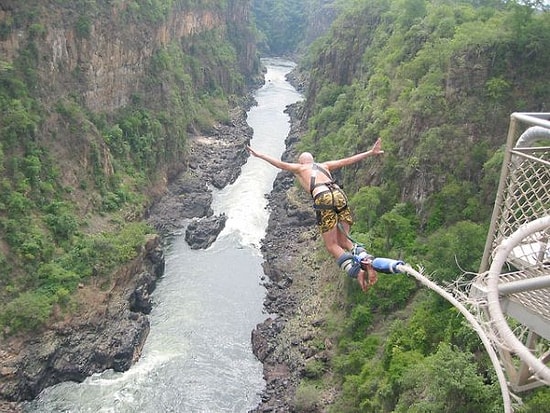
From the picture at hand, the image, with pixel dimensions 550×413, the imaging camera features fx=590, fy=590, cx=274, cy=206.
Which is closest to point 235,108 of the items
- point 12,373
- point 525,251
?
point 12,373

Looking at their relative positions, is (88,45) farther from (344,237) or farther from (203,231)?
(344,237)

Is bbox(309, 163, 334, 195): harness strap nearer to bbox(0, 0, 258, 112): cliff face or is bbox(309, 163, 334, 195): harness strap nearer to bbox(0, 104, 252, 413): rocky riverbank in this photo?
bbox(0, 104, 252, 413): rocky riverbank

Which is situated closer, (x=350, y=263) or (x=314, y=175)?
(x=350, y=263)

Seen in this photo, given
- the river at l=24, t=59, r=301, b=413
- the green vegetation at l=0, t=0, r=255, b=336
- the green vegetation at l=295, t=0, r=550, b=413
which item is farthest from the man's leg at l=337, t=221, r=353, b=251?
the green vegetation at l=0, t=0, r=255, b=336

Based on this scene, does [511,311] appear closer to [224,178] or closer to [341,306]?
[341,306]

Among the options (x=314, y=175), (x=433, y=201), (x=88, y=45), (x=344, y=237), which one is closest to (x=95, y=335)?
(x=433, y=201)

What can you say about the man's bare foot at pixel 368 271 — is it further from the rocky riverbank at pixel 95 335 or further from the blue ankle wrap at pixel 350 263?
the rocky riverbank at pixel 95 335
